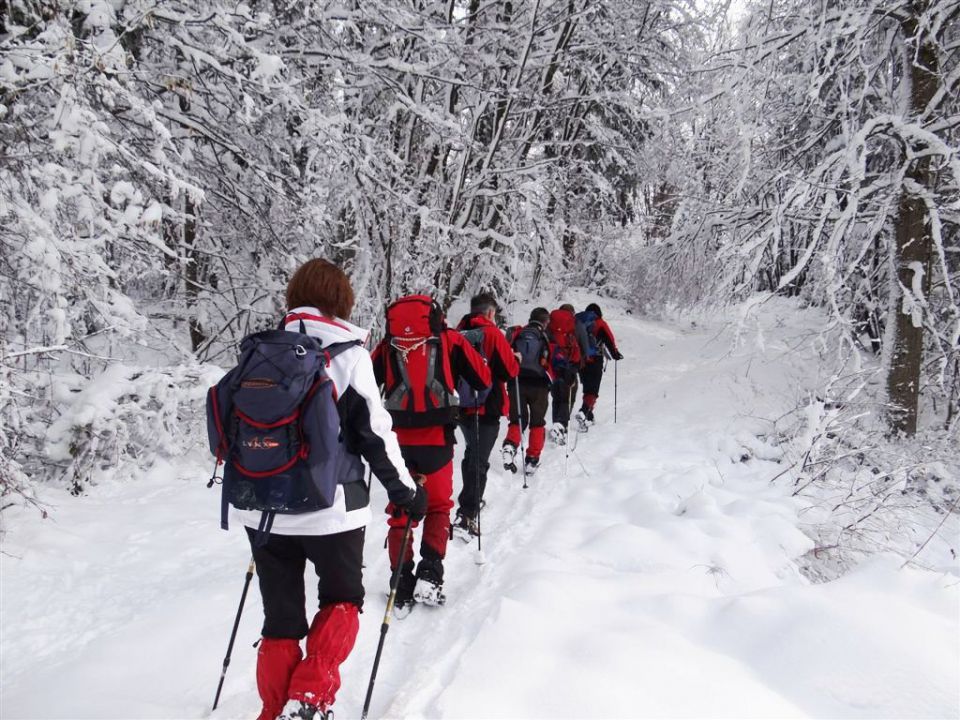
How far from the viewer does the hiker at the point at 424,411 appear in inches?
148

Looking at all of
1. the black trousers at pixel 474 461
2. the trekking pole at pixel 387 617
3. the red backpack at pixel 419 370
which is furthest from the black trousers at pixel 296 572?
the black trousers at pixel 474 461

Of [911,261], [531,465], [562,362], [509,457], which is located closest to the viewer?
[509,457]

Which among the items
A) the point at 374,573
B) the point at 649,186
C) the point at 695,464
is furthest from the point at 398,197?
the point at 649,186

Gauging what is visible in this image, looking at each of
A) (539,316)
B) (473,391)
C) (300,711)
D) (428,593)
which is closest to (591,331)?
(539,316)

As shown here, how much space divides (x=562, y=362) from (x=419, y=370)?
5041mm

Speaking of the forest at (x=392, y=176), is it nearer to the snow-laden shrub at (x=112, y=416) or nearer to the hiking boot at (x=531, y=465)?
the snow-laden shrub at (x=112, y=416)

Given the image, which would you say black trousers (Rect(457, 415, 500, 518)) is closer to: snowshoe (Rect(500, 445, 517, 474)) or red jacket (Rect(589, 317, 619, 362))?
snowshoe (Rect(500, 445, 517, 474))

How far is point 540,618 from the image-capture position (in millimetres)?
3342

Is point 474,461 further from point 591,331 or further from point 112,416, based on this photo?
point 591,331

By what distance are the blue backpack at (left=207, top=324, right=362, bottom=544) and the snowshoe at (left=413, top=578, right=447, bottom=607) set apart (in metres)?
1.66

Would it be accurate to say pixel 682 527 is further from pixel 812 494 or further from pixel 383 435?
pixel 383 435

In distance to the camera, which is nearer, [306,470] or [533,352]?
[306,470]

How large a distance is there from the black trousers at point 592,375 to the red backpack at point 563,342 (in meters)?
1.13

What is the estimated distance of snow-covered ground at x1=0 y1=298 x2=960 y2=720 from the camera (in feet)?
8.78
